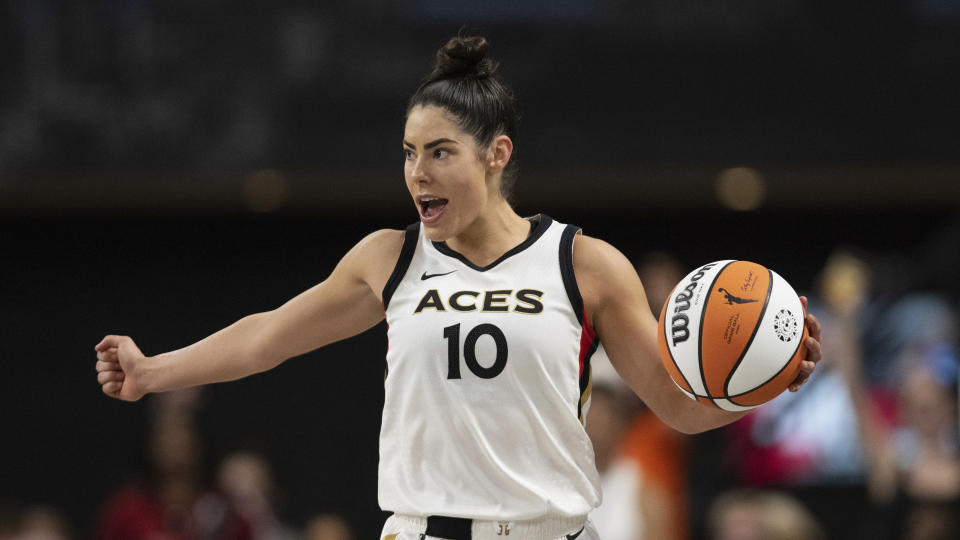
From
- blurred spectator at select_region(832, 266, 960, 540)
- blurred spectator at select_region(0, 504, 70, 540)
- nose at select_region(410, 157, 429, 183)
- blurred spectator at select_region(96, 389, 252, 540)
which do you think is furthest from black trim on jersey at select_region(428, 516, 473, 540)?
blurred spectator at select_region(0, 504, 70, 540)

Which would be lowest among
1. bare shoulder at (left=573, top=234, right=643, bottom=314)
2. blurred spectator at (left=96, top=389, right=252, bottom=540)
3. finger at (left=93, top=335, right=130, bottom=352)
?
blurred spectator at (left=96, top=389, right=252, bottom=540)

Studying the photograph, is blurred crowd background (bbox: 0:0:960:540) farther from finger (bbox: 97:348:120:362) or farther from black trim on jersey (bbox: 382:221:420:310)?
finger (bbox: 97:348:120:362)

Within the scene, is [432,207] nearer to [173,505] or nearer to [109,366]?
[109,366]

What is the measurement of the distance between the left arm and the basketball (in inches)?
3.2

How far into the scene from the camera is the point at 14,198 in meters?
9.80

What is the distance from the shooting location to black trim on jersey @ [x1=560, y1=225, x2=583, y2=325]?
3.41m

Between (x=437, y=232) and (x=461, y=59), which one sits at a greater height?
(x=461, y=59)

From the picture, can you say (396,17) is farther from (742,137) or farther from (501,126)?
(501,126)

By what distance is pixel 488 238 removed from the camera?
11.6 feet

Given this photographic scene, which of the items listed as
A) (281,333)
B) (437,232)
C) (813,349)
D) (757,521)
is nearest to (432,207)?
(437,232)

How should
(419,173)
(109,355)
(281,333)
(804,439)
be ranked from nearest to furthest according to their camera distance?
(419,173) → (281,333) → (109,355) → (804,439)

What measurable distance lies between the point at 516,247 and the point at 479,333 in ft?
0.98

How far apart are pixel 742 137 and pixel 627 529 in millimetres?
3701

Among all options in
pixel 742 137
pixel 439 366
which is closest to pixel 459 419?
pixel 439 366
